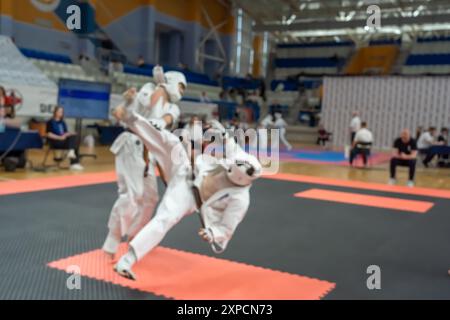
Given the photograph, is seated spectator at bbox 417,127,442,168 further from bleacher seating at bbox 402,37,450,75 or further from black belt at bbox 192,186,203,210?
bleacher seating at bbox 402,37,450,75

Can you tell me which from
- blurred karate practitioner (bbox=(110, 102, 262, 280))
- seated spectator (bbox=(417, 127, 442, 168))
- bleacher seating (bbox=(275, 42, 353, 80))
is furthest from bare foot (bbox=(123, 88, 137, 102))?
bleacher seating (bbox=(275, 42, 353, 80))

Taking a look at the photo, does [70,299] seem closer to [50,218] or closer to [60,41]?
[50,218]

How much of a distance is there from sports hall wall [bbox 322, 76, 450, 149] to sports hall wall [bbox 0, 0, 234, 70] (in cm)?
719

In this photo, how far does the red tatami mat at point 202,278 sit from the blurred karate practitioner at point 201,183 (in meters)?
0.28

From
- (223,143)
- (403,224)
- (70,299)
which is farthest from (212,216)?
(403,224)

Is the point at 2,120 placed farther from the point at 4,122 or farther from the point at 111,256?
the point at 111,256

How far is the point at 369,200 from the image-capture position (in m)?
6.69

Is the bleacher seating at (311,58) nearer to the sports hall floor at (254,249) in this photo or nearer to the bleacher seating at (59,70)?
the bleacher seating at (59,70)

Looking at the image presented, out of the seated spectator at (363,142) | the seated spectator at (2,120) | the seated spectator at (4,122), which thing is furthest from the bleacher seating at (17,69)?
the seated spectator at (363,142)

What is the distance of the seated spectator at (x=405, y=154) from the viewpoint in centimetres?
837

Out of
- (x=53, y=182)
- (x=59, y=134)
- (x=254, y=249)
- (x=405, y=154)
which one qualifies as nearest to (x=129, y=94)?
(x=254, y=249)

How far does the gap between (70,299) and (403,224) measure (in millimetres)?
3725

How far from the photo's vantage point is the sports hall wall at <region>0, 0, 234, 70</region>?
48.7ft

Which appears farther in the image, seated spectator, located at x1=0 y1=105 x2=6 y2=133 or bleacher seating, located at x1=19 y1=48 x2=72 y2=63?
bleacher seating, located at x1=19 y1=48 x2=72 y2=63
